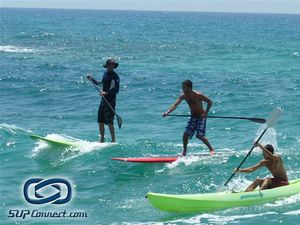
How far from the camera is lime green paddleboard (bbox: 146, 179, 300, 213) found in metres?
11.8

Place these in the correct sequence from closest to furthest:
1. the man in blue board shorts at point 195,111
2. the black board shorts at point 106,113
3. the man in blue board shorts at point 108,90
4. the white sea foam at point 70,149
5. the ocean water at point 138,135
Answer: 1. the ocean water at point 138,135
2. the man in blue board shorts at point 195,111
3. the man in blue board shorts at point 108,90
4. the white sea foam at point 70,149
5. the black board shorts at point 106,113

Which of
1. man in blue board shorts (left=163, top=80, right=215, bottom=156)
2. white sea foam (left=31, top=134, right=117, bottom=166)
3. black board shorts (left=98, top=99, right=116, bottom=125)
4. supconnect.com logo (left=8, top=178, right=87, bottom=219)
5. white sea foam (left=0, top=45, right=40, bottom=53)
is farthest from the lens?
white sea foam (left=0, top=45, right=40, bottom=53)

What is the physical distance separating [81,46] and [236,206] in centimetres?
4555

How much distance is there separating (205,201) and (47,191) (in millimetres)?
3447

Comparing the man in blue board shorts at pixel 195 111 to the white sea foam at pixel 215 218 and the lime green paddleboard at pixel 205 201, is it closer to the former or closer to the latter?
the lime green paddleboard at pixel 205 201

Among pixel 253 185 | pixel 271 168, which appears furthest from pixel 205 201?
pixel 271 168

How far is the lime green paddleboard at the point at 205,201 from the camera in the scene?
38.9 ft

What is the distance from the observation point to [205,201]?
39.1ft

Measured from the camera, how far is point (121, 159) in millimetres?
15367

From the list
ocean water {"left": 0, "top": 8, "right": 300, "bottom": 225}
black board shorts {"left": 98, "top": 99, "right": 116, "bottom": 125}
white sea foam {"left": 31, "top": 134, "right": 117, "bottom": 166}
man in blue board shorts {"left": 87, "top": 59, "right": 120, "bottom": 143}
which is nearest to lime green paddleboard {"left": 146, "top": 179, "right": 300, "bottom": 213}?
ocean water {"left": 0, "top": 8, "right": 300, "bottom": 225}

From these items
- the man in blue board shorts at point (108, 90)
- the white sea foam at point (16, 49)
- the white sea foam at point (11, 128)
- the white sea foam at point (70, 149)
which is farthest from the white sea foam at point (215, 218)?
the white sea foam at point (16, 49)

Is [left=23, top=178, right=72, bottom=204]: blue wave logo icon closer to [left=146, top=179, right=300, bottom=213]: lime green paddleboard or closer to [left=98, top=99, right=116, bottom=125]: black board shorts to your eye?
[left=146, top=179, right=300, bottom=213]: lime green paddleboard

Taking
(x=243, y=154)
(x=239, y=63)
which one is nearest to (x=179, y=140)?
(x=243, y=154)

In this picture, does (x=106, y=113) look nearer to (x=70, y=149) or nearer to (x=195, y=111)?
(x=70, y=149)
